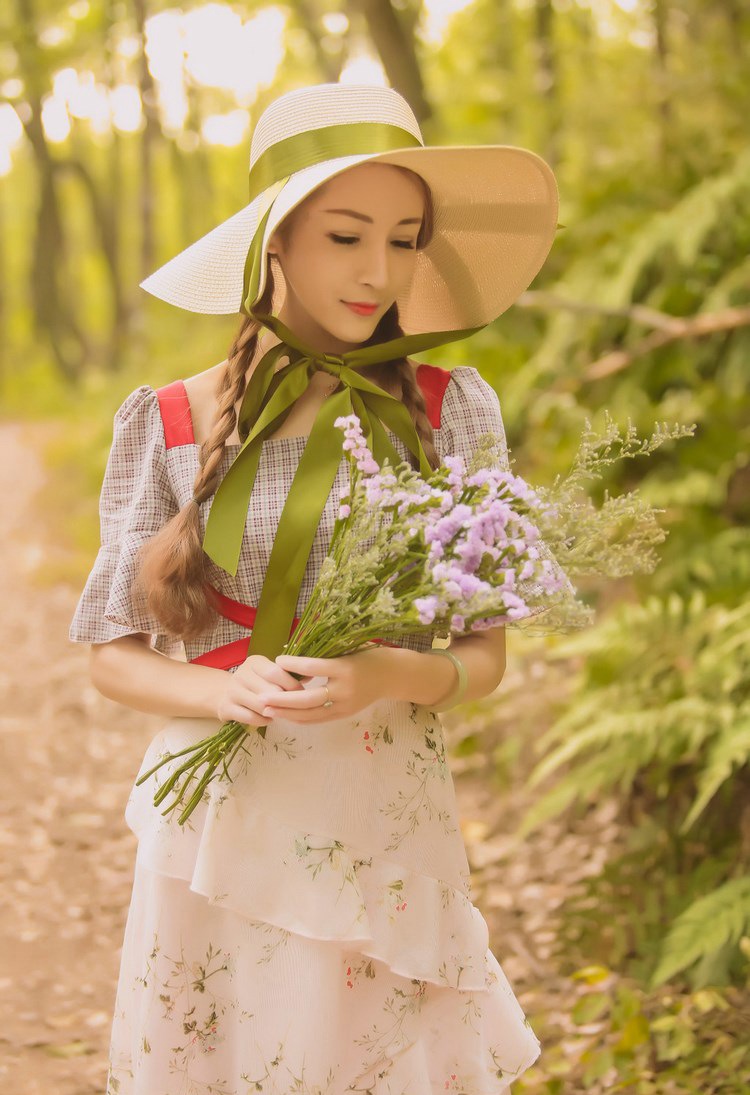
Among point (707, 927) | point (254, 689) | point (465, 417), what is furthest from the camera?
point (707, 927)

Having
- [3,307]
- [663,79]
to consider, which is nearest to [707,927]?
[663,79]

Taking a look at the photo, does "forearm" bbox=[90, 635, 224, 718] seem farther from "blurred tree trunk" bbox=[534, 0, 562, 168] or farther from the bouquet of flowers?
"blurred tree trunk" bbox=[534, 0, 562, 168]

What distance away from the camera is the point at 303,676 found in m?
1.78

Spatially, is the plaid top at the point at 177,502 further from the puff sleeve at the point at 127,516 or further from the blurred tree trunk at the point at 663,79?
the blurred tree trunk at the point at 663,79

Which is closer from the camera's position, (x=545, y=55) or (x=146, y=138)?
(x=545, y=55)

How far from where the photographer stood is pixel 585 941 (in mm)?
3602

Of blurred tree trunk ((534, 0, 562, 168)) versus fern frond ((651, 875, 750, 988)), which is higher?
blurred tree trunk ((534, 0, 562, 168))

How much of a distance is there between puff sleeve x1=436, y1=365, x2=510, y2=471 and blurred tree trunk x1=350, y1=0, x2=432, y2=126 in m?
6.58

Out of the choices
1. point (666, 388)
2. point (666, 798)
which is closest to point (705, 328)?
point (666, 388)

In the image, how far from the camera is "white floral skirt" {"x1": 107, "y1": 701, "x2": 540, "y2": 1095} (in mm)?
1840

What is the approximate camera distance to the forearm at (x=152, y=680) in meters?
1.85

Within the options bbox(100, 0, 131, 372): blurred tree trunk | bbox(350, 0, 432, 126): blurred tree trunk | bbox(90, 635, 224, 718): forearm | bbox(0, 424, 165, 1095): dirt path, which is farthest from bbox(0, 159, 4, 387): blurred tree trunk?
bbox(90, 635, 224, 718): forearm

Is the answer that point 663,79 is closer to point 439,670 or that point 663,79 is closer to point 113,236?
point 439,670

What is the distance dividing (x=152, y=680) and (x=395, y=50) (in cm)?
728
